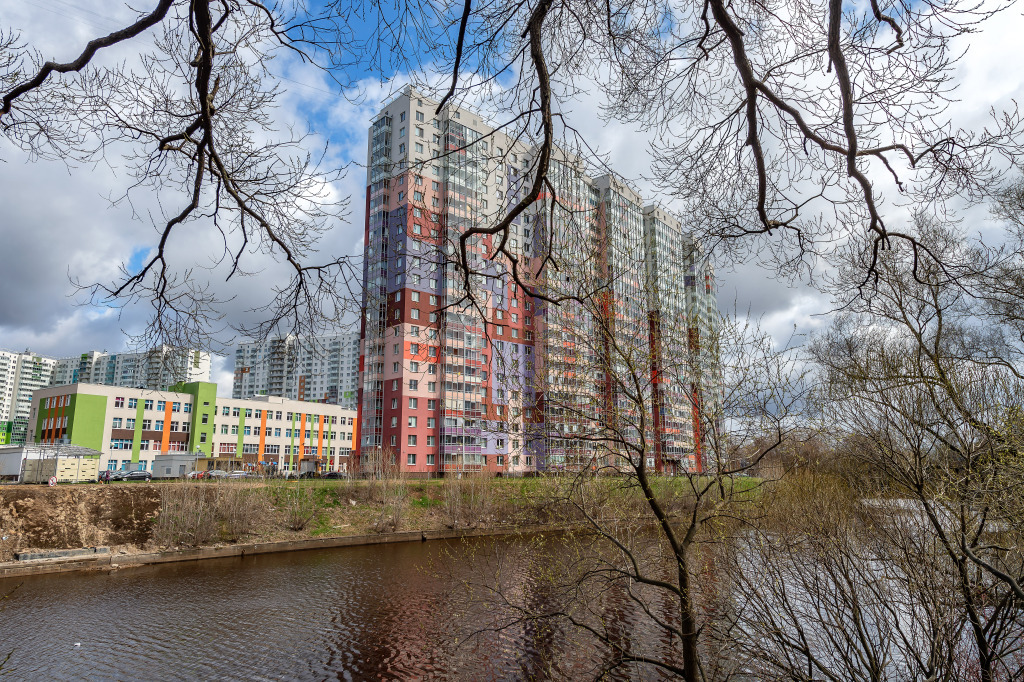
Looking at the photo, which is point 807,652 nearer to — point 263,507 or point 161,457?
point 263,507

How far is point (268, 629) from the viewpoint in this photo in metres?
13.8

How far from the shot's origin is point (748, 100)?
3383 millimetres

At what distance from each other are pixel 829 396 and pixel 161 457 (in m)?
43.9

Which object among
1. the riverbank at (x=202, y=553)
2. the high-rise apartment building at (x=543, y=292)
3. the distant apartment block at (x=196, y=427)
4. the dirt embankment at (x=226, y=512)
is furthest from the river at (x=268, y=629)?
the distant apartment block at (x=196, y=427)

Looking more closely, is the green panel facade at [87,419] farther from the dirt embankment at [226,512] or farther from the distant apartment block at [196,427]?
the dirt embankment at [226,512]

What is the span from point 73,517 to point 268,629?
13462 mm

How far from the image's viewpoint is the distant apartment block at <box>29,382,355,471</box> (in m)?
52.2

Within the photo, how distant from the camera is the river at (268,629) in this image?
11.3m

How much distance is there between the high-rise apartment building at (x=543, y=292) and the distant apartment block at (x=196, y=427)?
4048 centimetres

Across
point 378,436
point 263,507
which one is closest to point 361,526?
point 263,507

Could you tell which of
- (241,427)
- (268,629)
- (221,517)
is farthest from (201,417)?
(268,629)

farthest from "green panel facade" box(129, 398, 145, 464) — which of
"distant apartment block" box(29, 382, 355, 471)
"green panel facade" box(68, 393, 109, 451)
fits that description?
"green panel facade" box(68, 393, 109, 451)

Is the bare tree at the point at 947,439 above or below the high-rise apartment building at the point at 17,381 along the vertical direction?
below

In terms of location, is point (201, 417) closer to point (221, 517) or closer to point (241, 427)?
point (241, 427)
